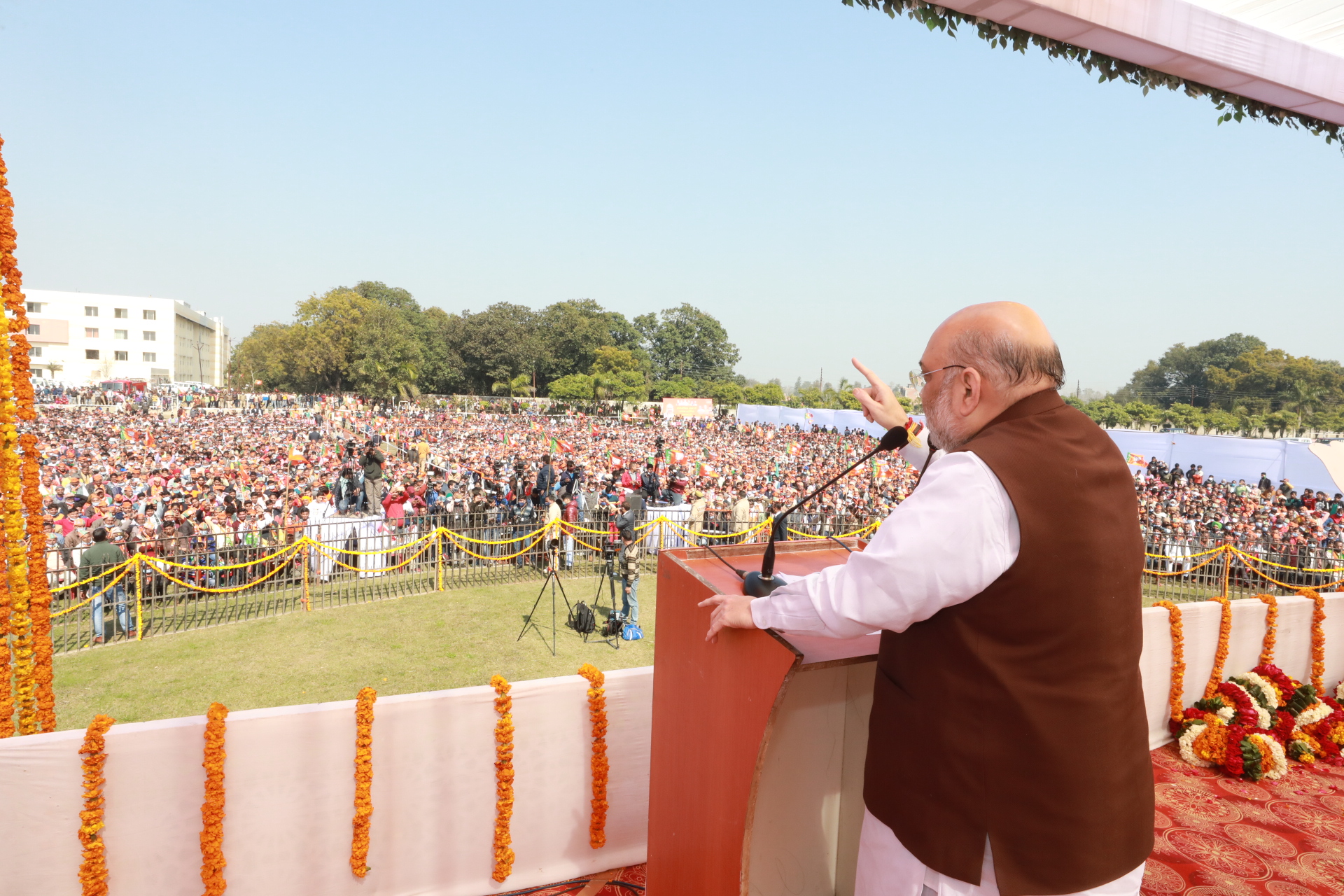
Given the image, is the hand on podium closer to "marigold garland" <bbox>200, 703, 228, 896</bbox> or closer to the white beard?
the white beard

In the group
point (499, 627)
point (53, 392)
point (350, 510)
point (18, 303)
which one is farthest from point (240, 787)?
point (53, 392)

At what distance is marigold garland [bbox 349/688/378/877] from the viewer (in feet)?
9.07

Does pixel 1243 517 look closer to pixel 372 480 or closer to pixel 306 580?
pixel 306 580

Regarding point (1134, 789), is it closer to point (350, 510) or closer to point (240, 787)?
point (240, 787)

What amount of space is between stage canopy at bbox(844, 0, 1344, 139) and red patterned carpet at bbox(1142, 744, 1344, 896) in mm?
3771

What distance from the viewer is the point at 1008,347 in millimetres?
1421

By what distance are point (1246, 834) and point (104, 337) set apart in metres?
83.1

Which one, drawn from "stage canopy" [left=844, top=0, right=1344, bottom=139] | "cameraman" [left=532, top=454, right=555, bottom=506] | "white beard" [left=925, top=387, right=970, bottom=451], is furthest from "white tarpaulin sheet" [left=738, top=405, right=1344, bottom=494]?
"white beard" [left=925, top=387, right=970, bottom=451]

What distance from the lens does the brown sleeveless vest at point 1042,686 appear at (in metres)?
1.30

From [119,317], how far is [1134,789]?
278 ft

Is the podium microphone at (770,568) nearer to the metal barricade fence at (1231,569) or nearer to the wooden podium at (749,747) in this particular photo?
the wooden podium at (749,747)

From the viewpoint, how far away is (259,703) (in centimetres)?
616

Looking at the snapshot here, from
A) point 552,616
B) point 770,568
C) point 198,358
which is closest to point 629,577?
point 552,616

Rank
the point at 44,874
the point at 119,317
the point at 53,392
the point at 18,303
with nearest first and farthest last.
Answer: the point at 44,874
the point at 18,303
the point at 53,392
the point at 119,317
